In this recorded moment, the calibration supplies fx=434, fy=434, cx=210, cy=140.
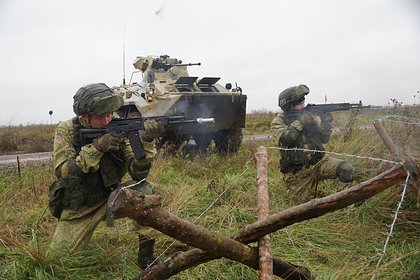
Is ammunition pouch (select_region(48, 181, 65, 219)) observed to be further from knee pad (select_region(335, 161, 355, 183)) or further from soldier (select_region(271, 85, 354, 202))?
A: knee pad (select_region(335, 161, 355, 183))

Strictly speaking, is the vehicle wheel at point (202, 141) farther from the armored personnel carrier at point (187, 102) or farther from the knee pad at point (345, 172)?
the knee pad at point (345, 172)

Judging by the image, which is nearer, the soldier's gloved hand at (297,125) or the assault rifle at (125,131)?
the assault rifle at (125,131)

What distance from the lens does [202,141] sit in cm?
957

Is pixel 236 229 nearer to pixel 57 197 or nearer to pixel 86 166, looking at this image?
pixel 86 166

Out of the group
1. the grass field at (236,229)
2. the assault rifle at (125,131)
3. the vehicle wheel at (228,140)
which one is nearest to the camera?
the grass field at (236,229)

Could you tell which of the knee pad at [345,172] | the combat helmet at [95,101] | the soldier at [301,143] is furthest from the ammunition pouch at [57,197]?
the knee pad at [345,172]

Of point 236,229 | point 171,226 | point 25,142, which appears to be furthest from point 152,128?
point 25,142

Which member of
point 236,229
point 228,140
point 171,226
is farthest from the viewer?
point 228,140

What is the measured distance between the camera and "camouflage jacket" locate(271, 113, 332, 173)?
16.7ft

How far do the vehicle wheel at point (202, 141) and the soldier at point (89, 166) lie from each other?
583 centimetres

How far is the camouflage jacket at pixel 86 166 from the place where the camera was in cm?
335

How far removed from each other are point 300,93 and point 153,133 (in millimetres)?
2328

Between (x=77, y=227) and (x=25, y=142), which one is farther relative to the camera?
(x=25, y=142)

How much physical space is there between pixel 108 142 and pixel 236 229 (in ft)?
4.63
